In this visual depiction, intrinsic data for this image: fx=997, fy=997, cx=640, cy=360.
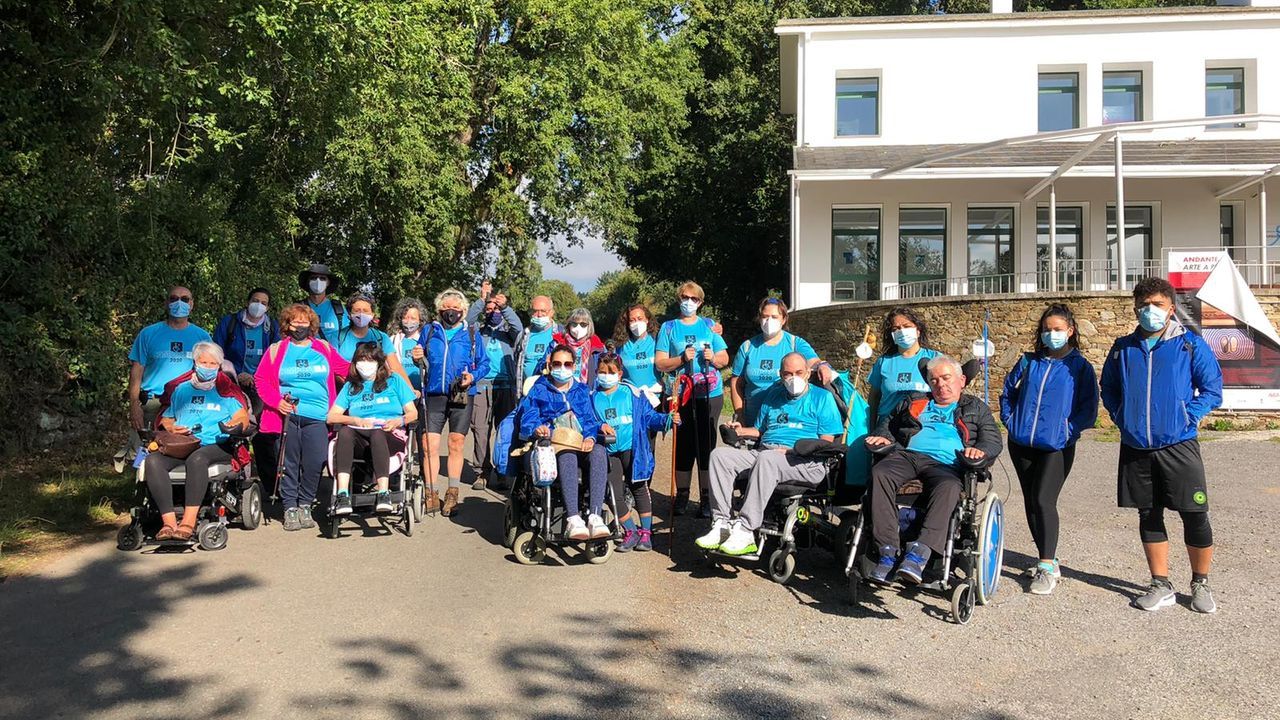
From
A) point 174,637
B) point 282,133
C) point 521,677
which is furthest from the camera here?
point 282,133

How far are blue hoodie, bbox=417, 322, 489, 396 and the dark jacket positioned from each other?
399 centimetres

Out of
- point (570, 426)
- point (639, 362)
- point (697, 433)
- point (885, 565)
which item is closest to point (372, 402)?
point (570, 426)

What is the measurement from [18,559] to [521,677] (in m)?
4.37

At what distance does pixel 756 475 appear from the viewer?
20.8ft

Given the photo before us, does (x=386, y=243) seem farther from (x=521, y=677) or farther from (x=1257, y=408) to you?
(x=521, y=677)

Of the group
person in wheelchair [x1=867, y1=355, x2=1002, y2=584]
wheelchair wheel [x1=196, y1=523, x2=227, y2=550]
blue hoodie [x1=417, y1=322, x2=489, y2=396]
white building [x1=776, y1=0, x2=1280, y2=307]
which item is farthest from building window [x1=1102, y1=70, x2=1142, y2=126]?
wheelchair wheel [x1=196, y1=523, x2=227, y2=550]

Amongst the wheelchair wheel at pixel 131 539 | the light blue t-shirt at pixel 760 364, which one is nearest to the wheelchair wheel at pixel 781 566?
the light blue t-shirt at pixel 760 364

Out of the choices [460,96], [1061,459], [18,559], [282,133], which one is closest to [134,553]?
[18,559]

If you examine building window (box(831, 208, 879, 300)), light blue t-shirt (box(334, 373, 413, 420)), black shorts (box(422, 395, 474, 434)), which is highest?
building window (box(831, 208, 879, 300))

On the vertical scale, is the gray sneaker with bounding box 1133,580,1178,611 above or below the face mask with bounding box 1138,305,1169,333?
below

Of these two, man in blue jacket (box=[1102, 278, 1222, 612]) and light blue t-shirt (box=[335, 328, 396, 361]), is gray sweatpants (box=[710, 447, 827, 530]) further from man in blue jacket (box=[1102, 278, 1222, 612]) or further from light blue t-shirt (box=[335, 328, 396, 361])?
light blue t-shirt (box=[335, 328, 396, 361])

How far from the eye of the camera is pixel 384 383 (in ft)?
25.7

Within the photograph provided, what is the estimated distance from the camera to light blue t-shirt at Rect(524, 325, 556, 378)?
9258mm

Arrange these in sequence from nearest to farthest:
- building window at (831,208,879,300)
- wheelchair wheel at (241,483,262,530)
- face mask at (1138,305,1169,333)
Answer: face mask at (1138,305,1169,333) → wheelchair wheel at (241,483,262,530) → building window at (831,208,879,300)
